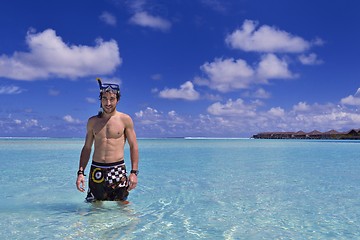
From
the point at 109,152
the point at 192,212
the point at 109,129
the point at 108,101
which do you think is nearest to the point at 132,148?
the point at 109,152

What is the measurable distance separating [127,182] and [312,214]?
297 centimetres

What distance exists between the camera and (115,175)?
16.2ft

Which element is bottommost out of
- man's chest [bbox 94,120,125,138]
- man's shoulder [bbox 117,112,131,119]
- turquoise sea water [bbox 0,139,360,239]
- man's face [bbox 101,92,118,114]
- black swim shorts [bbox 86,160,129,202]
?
turquoise sea water [bbox 0,139,360,239]

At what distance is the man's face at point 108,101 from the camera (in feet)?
15.7

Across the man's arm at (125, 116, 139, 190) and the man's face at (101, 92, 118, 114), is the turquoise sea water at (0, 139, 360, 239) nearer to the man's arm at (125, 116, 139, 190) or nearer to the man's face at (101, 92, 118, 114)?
the man's arm at (125, 116, 139, 190)

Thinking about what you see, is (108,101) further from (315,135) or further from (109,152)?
(315,135)

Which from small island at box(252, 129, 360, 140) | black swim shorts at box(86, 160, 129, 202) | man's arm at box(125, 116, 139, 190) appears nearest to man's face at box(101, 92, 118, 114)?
man's arm at box(125, 116, 139, 190)

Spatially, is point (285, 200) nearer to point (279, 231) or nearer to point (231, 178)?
point (279, 231)

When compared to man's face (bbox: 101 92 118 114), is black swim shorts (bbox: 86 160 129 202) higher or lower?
lower

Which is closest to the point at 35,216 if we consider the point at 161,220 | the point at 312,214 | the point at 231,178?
the point at 161,220

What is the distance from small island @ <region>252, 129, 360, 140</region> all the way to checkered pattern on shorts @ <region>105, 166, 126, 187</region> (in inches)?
3616

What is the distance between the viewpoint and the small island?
287 ft

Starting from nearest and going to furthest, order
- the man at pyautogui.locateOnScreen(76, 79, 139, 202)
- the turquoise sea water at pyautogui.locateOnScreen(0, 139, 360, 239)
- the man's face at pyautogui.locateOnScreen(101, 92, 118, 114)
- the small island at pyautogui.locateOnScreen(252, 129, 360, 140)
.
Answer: the turquoise sea water at pyautogui.locateOnScreen(0, 139, 360, 239) → the man's face at pyautogui.locateOnScreen(101, 92, 118, 114) → the man at pyautogui.locateOnScreen(76, 79, 139, 202) → the small island at pyautogui.locateOnScreen(252, 129, 360, 140)

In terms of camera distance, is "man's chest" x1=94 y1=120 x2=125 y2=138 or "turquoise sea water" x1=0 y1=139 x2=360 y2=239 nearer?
"turquoise sea water" x1=0 y1=139 x2=360 y2=239
